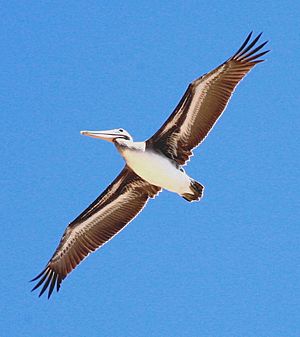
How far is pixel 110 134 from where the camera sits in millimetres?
20328

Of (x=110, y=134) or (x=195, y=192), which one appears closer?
(x=195, y=192)

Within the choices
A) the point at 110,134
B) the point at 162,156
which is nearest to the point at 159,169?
the point at 162,156

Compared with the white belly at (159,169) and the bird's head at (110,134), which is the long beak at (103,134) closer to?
the bird's head at (110,134)

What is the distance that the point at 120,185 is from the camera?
21.4 meters

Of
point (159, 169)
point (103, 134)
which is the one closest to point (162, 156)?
point (159, 169)

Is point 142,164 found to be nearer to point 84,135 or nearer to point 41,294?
point 84,135

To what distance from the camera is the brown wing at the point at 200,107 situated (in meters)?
19.5

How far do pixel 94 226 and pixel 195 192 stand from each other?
2936 mm

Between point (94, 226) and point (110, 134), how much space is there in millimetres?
2489

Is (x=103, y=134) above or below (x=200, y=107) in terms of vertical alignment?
below

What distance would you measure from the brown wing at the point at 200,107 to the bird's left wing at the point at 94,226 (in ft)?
5.03

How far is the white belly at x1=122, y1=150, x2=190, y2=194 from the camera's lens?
19.8m

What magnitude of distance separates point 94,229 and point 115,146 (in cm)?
245

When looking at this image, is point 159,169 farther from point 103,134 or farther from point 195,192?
point 103,134
